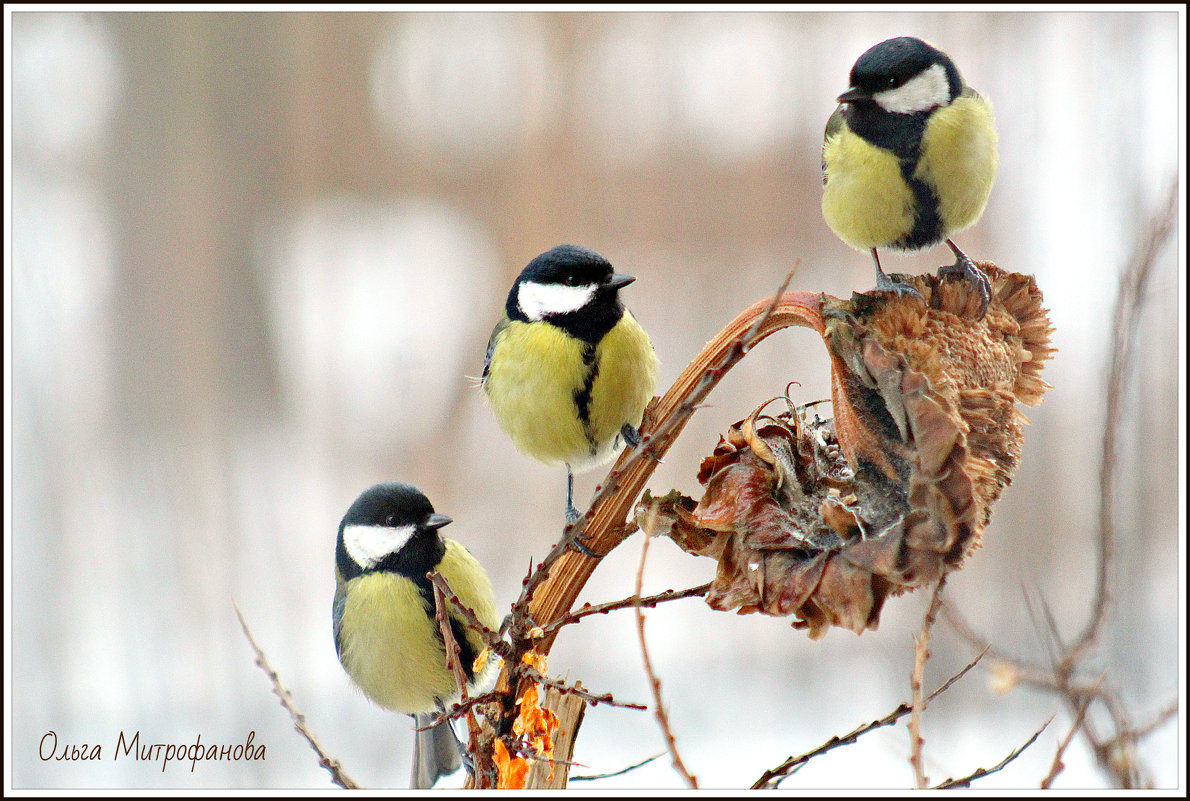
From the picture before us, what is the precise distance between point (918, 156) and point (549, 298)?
376 mm

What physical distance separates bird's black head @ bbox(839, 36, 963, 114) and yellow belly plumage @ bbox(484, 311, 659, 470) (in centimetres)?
33

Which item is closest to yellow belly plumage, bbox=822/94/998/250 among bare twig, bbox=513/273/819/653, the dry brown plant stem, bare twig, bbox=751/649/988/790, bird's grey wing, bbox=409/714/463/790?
the dry brown plant stem

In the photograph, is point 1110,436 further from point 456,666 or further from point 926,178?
point 456,666

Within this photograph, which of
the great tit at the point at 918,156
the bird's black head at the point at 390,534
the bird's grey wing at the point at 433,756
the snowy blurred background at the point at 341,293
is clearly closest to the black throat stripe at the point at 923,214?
the great tit at the point at 918,156

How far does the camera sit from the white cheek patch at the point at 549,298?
0.86 meters

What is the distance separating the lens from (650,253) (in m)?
1.80

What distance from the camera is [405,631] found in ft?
3.25

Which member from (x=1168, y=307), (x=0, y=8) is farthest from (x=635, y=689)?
(x=0, y=8)

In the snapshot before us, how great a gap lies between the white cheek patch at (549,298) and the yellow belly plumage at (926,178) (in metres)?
0.25

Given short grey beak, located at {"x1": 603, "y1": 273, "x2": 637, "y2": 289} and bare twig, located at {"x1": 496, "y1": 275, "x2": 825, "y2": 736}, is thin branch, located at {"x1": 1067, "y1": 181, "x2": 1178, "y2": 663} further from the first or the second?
short grey beak, located at {"x1": 603, "y1": 273, "x2": 637, "y2": 289}

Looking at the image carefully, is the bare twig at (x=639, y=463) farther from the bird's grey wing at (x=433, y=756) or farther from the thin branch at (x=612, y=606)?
the bird's grey wing at (x=433, y=756)

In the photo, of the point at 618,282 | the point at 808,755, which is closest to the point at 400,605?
the point at 618,282

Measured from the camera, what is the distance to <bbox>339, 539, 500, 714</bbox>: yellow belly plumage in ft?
3.20

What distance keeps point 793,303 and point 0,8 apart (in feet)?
3.63
